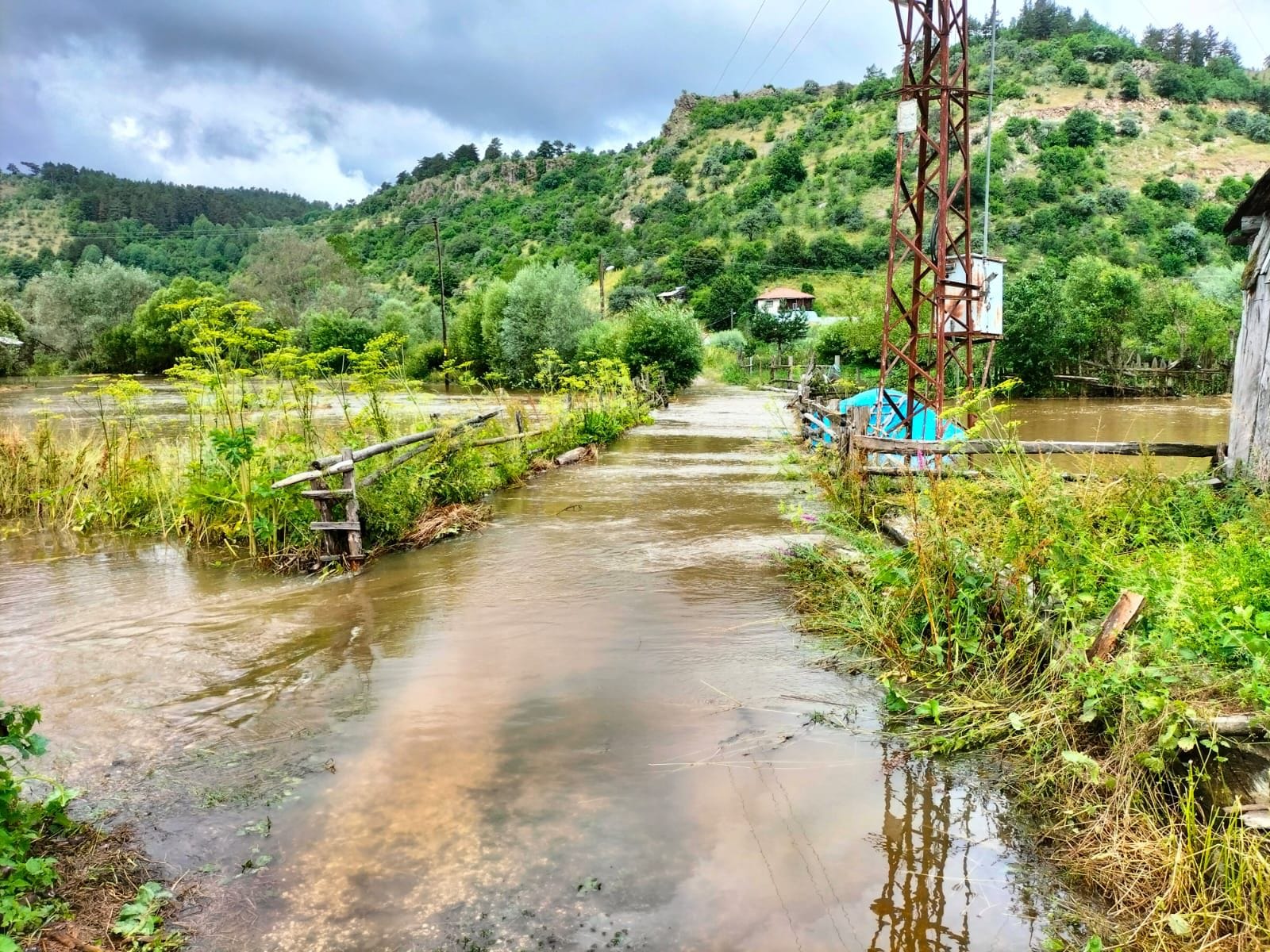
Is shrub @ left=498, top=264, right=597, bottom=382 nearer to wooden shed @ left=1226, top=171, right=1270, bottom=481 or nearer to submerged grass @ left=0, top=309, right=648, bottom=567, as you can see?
submerged grass @ left=0, top=309, right=648, bottom=567

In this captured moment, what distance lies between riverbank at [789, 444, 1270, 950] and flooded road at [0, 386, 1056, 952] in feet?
1.15

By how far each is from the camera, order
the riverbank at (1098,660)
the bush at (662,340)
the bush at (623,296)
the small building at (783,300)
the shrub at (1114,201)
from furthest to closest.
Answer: the bush at (623,296)
the shrub at (1114,201)
the small building at (783,300)
the bush at (662,340)
the riverbank at (1098,660)

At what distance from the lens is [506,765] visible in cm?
431

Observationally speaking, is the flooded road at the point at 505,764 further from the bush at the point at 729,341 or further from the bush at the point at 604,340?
the bush at the point at 729,341

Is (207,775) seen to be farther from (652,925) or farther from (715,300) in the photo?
(715,300)

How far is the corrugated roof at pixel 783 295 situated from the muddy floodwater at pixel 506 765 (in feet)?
194

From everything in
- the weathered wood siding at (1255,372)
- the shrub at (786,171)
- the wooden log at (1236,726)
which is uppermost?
the shrub at (786,171)

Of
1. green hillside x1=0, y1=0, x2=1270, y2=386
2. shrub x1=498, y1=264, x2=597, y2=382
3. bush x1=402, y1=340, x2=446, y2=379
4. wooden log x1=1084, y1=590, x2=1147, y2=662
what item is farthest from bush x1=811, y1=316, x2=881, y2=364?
wooden log x1=1084, y1=590, x2=1147, y2=662

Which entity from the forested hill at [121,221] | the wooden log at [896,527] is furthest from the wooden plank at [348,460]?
the forested hill at [121,221]

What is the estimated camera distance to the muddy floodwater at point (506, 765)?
3168mm

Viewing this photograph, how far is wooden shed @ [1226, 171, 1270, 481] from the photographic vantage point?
6.87m

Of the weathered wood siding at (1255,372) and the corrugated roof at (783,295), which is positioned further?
the corrugated roof at (783,295)

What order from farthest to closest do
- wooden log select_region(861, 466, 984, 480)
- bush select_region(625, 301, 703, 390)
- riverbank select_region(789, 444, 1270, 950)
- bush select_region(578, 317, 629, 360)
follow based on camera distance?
1. bush select_region(578, 317, 629, 360)
2. bush select_region(625, 301, 703, 390)
3. wooden log select_region(861, 466, 984, 480)
4. riverbank select_region(789, 444, 1270, 950)

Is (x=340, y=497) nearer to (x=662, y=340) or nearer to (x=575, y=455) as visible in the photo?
(x=575, y=455)
